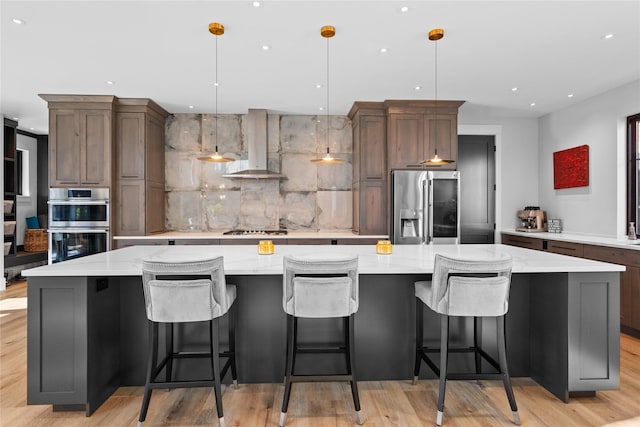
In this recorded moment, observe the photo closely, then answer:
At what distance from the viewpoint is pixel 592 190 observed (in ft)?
15.0

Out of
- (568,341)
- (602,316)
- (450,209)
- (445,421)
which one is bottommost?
(445,421)

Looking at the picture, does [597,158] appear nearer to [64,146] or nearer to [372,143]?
[372,143]

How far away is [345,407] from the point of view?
222 cm

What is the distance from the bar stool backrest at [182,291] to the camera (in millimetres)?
1880

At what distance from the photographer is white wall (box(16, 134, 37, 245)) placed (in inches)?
253

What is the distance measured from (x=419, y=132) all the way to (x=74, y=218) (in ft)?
15.5

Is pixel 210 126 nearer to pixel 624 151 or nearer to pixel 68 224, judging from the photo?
pixel 68 224

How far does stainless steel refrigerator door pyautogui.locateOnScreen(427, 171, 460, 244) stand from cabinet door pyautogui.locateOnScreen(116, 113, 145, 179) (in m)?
3.92

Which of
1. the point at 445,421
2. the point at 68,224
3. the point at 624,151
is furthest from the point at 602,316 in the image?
the point at 68,224

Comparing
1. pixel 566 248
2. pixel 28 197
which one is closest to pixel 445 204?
pixel 566 248

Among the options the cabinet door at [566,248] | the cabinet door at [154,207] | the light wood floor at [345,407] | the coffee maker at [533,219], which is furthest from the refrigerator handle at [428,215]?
the cabinet door at [154,207]

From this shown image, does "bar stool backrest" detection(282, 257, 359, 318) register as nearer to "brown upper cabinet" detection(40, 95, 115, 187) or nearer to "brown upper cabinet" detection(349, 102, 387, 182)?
"brown upper cabinet" detection(349, 102, 387, 182)

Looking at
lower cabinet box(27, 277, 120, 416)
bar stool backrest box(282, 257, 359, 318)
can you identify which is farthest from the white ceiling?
lower cabinet box(27, 277, 120, 416)

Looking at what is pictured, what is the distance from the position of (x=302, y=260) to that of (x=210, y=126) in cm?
415
